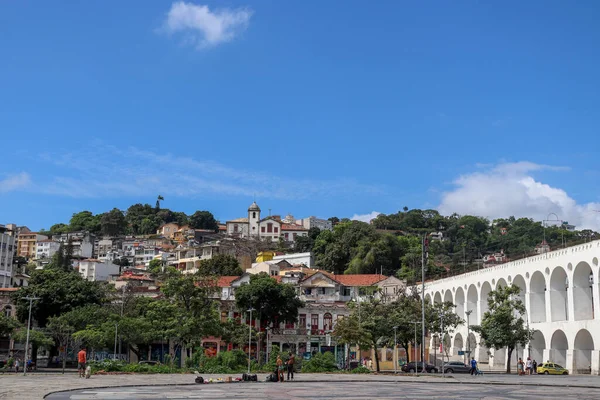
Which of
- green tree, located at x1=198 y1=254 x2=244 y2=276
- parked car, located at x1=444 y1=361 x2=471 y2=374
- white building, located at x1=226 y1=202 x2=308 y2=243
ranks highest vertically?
white building, located at x1=226 y1=202 x2=308 y2=243

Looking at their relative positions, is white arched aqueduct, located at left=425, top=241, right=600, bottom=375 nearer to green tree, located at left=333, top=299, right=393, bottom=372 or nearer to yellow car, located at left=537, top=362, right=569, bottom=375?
yellow car, located at left=537, top=362, right=569, bottom=375

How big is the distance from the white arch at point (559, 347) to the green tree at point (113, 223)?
134m

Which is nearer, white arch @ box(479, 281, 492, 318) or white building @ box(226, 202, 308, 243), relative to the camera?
white arch @ box(479, 281, 492, 318)

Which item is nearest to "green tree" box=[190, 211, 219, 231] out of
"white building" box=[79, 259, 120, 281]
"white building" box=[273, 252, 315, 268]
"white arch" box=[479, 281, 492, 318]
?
"white building" box=[79, 259, 120, 281]

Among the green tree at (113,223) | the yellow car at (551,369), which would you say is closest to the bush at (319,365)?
the yellow car at (551,369)

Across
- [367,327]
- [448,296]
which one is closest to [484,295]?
[448,296]

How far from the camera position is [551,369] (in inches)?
1937

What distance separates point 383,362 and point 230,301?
1705 cm

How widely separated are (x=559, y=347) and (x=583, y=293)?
20.0 ft

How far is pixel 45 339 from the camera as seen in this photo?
53844 millimetres

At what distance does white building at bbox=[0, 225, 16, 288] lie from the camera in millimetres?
94750

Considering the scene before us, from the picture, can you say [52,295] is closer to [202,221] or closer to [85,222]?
[202,221]

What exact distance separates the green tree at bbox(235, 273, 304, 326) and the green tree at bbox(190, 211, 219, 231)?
320 ft

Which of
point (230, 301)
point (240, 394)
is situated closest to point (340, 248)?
point (230, 301)
